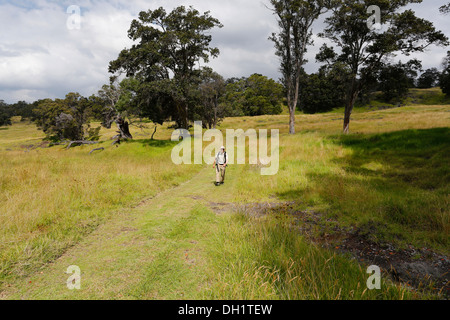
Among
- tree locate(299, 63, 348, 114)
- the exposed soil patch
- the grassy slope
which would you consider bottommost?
the exposed soil patch

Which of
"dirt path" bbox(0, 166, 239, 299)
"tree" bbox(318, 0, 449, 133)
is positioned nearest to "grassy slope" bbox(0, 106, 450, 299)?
"dirt path" bbox(0, 166, 239, 299)

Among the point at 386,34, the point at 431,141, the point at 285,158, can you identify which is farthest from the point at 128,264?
the point at 386,34

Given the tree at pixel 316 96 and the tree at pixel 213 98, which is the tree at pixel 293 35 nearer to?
the tree at pixel 213 98

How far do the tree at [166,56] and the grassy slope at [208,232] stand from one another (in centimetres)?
1525

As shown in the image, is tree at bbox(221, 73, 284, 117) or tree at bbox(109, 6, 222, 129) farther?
tree at bbox(221, 73, 284, 117)

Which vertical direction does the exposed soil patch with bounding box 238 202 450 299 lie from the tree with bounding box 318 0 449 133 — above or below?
below

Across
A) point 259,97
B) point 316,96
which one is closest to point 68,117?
point 259,97

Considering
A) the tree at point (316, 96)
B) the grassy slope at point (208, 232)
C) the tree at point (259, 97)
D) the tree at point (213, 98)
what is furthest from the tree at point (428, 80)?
the grassy slope at point (208, 232)

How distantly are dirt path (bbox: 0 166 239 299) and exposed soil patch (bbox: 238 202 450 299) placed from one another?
2.66 m

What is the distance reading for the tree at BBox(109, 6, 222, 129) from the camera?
2345 cm

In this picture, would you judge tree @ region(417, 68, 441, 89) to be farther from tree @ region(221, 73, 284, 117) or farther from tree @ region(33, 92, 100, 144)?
tree @ region(33, 92, 100, 144)

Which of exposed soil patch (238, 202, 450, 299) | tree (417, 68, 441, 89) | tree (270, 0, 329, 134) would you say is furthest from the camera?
tree (417, 68, 441, 89)

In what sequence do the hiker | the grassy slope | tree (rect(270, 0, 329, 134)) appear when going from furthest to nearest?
1. tree (rect(270, 0, 329, 134))
2. the hiker
3. the grassy slope
